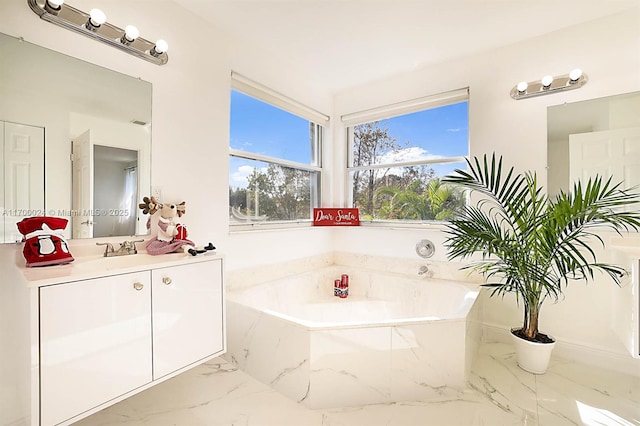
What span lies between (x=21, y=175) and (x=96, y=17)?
84cm

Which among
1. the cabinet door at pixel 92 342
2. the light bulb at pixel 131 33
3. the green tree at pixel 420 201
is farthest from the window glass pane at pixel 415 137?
the cabinet door at pixel 92 342

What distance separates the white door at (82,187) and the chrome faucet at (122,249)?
0.32 ft

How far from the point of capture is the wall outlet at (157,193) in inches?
70.0

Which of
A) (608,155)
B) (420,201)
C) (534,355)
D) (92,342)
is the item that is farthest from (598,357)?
(92,342)

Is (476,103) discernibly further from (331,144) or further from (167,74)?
(167,74)

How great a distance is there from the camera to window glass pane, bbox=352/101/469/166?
2.67 meters

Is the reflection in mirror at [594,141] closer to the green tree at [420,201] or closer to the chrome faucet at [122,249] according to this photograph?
the green tree at [420,201]

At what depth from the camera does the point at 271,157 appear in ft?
8.74

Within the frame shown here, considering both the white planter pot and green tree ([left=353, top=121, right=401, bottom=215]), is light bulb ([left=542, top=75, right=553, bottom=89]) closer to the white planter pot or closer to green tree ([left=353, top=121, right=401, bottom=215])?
green tree ([left=353, top=121, right=401, bottom=215])

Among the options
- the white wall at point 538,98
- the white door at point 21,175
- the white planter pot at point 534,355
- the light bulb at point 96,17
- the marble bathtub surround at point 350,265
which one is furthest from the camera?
the marble bathtub surround at point 350,265

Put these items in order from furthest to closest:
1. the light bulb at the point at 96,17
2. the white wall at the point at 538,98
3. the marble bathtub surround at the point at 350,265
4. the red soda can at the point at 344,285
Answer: the red soda can at the point at 344,285, the marble bathtub surround at the point at 350,265, the white wall at the point at 538,98, the light bulb at the point at 96,17

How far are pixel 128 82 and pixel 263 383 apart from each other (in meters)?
1.94

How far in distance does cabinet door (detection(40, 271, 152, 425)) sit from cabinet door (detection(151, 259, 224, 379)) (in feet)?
0.16

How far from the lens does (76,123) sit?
1504mm
